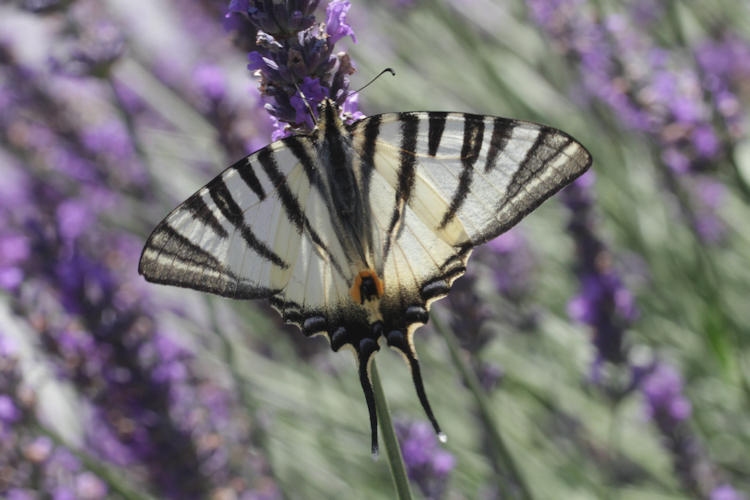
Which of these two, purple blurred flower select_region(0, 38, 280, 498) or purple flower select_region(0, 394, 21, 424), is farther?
purple blurred flower select_region(0, 38, 280, 498)

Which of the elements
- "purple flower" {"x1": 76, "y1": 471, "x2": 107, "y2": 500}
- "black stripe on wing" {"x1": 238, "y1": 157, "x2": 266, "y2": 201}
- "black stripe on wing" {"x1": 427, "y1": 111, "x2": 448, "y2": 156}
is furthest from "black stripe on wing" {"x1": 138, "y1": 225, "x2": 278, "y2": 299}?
"purple flower" {"x1": 76, "y1": 471, "x2": 107, "y2": 500}

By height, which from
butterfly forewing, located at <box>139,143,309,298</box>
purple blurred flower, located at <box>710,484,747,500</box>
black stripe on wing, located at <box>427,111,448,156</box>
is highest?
black stripe on wing, located at <box>427,111,448,156</box>

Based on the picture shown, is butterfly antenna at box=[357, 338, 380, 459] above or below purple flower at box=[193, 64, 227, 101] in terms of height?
below

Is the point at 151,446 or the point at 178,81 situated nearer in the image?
the point at 151,446

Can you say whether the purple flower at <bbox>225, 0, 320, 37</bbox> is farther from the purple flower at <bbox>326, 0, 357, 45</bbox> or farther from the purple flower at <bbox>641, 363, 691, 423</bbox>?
the purple flower at <bbox>641, 363, 691, 423</bbox>

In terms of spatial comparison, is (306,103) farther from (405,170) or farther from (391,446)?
(391,446)

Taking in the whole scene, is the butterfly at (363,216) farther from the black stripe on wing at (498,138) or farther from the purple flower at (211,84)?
the purple flower at (211,84)

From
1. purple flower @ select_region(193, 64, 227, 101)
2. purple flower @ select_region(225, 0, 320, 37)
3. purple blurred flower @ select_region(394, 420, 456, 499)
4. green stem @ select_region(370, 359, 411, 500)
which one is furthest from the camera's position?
purple flower @ select_region(193, 64, 227, 101)

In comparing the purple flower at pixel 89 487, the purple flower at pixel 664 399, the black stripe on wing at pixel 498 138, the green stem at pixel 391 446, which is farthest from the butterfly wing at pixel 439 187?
the purple flower at pixel 89 487

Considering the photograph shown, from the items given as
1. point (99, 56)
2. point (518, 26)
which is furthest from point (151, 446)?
point (518, 26)

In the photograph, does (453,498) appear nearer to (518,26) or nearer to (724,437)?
(724,437)
